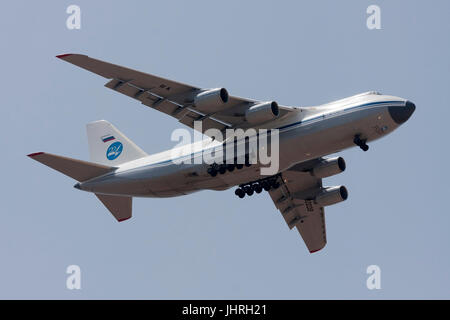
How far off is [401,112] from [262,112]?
464 cm

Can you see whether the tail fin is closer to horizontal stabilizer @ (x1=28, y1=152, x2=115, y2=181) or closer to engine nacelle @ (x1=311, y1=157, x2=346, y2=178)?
horizontal stabilizer @ (x1=28, y1=152, x2=115, y2=181)

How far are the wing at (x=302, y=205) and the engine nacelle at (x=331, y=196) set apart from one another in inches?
12.6

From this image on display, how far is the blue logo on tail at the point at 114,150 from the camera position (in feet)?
115

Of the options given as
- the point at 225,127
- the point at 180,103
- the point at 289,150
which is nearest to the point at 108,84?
the point at 180,103

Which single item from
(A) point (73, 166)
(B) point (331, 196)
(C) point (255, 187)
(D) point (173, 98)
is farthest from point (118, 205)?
(B) point (331, 196)

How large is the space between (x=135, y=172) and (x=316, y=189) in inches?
297

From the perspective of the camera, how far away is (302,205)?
3697cm

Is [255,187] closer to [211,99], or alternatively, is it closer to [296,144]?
[296,144]

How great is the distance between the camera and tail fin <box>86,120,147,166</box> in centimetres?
3475

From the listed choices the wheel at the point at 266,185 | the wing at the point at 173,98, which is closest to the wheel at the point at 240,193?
the wheel at the point at 266,185

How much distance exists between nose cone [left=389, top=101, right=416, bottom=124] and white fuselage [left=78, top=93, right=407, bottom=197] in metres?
0.03

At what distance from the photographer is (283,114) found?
30953 millimetres

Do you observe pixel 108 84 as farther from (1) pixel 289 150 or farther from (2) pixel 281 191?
(2) pixel 281 191

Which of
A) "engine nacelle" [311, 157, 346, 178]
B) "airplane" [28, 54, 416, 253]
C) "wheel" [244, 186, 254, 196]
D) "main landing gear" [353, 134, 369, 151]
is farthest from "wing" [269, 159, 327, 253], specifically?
"main landing gear" [353, 134, 369, 151]
